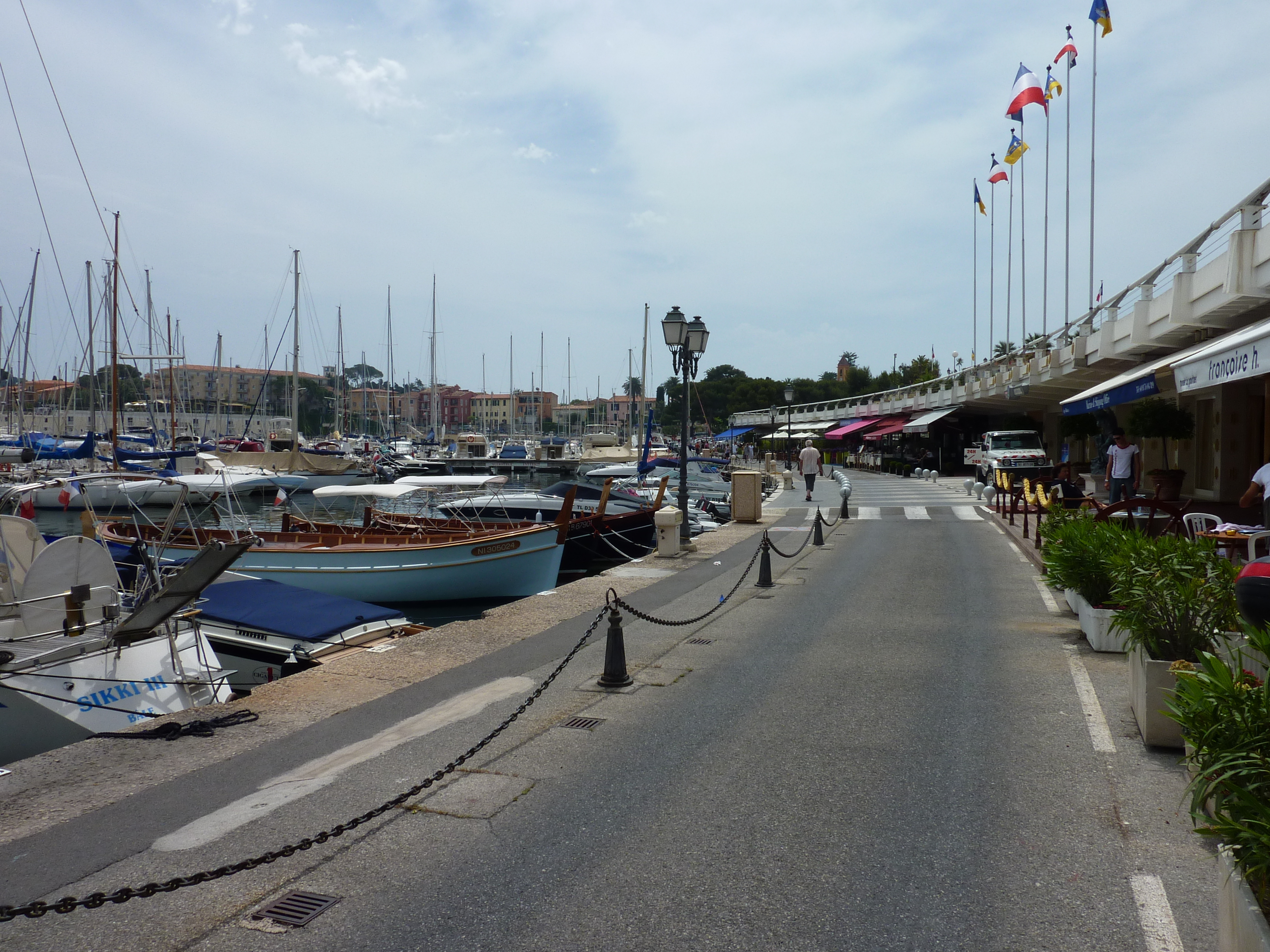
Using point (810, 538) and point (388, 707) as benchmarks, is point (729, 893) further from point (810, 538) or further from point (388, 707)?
point (810, 538)

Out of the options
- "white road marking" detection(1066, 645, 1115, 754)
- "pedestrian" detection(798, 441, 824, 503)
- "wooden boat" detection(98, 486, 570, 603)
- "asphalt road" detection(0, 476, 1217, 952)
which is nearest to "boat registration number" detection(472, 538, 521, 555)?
"wooden boat" detection(98, 486, 570, 603)

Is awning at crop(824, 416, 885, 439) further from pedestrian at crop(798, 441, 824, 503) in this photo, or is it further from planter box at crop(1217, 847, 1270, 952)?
planter box at crop(1217, 847, 1270, 952)

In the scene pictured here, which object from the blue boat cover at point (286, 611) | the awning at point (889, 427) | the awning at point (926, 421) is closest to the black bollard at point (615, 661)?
the blue boat cover at point (286, 611)

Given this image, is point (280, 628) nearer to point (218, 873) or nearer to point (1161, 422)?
point (218, 873)

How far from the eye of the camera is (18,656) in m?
9.11

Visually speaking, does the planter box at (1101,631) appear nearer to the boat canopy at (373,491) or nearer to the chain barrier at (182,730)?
the chain barrier at (182,730)

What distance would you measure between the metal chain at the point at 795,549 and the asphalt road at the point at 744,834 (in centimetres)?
620

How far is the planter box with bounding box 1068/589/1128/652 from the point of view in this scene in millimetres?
9031

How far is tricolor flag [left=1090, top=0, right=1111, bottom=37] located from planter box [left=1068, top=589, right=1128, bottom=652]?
25222mm

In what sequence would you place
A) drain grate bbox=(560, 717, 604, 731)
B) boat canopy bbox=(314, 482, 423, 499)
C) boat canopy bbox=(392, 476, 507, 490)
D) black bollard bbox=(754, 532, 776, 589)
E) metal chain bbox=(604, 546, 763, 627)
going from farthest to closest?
boat canopy bbox=(392, 476, 507, 490) → boat canopy bbox=(314, 482, 423, 499) → black bollard bbox=(754, 532, 776, 589) → metal chain bbox=(604, 546, 763, 627) → drain grate bbox=(560, 717, 604, 731)

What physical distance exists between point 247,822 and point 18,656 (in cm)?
531

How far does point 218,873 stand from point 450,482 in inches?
710

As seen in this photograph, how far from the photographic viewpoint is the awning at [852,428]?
6003 centimetres

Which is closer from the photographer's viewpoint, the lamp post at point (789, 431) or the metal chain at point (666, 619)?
the metal chain at point (666, 619)
